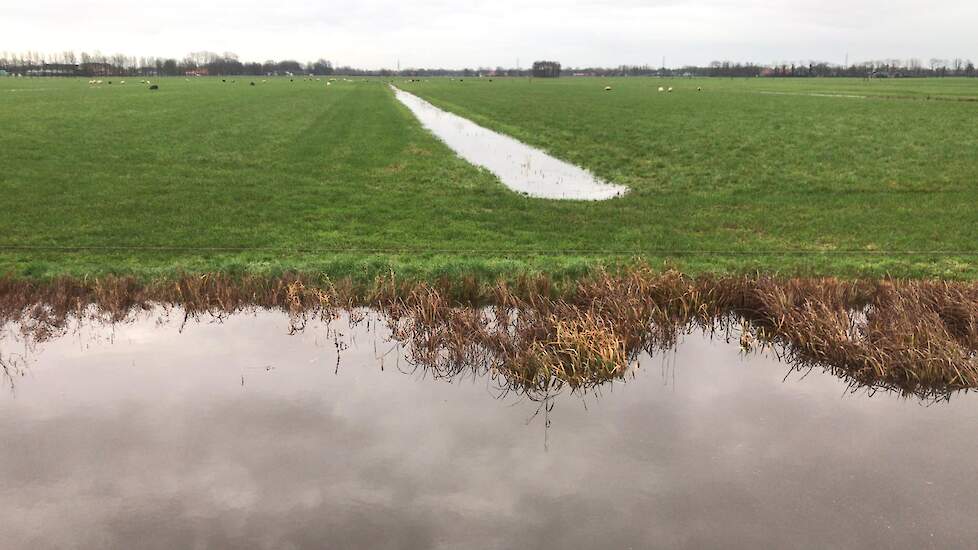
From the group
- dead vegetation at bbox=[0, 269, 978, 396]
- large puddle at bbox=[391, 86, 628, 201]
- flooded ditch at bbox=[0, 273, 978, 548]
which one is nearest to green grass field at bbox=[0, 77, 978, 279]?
dead vegetation at bbox=[0, 269, 978, 396]

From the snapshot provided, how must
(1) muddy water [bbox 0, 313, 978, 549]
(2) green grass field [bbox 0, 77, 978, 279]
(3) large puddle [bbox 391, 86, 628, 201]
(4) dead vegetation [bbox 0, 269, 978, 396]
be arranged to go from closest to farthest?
(1) muddy water [bbox 0, 313, 978, 549]
(4) dead vegetation [bbox 0, 269, 978, 396]
(2) green grass field [bbox 0, 77, 978, 279]
(3) large puddle [bbox 391, 86, 628, 201]

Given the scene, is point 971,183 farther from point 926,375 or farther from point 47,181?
point 47,181

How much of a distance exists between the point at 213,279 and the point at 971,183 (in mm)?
29793

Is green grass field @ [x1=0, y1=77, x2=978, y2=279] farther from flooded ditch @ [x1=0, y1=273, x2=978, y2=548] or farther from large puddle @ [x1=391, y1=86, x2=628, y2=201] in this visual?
flooded ditch @ [x1=0, y1=273, x2=978, y2=548]

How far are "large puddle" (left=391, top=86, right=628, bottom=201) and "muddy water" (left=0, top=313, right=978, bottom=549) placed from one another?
631 inches

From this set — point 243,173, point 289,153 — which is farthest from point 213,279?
point 289,153

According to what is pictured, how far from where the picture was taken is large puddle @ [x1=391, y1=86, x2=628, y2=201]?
2812 centimetres

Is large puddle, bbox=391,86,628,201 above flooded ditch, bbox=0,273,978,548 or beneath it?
above

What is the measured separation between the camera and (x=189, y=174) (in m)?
28.8

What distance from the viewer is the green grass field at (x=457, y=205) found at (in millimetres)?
17453

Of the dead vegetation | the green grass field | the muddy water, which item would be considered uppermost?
the green grass field

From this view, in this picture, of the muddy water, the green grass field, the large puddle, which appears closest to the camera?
the muddy water

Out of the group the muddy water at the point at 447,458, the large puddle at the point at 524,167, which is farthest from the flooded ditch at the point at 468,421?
the large puddle at the point at 524,167

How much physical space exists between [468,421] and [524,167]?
25998mm
